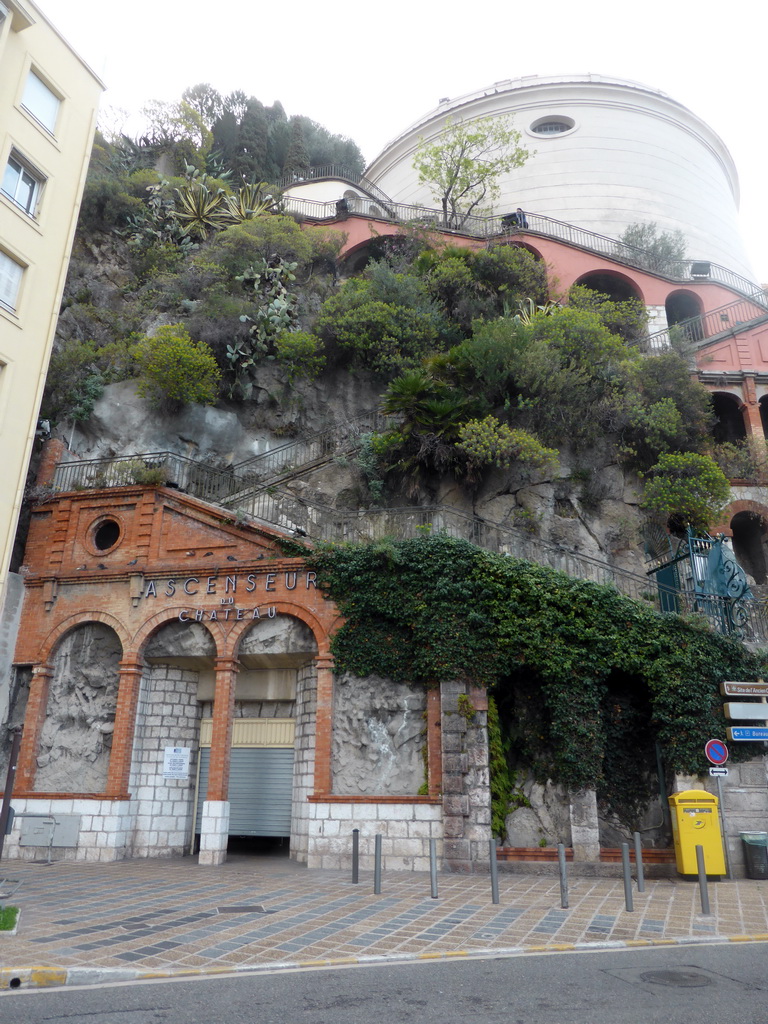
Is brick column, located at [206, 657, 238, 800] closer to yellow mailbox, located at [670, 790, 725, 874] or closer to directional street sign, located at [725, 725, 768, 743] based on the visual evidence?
yellow mailbox, located at [670, 790, 725, 874]

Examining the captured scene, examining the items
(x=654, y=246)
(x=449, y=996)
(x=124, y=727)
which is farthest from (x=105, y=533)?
(x=654, y=246)

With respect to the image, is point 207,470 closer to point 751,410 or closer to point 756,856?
point 756,856

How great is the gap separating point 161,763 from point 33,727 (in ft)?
10.0

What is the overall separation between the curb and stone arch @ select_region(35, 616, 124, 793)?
10163 millimetres

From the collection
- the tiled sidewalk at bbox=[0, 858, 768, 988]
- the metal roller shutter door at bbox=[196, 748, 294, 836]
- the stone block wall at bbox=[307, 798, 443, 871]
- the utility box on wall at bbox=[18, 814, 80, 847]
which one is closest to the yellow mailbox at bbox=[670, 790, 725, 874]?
the tiled sidewalk at bbox=[0, 858, 768, 988]

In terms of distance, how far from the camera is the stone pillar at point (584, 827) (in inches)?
539

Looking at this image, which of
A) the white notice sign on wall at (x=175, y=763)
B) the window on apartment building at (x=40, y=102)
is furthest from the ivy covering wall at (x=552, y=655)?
the window on apartment building at (x=40, y=102)

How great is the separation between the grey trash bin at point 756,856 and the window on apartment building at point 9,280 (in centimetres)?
1886

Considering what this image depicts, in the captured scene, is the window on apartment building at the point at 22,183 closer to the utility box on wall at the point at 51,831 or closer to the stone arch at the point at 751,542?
the utility box on wall at the point at 51,831

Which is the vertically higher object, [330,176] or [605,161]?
[605,161]

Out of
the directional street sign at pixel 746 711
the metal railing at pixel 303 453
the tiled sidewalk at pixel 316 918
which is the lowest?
the tiled sidewalk at pixel 316 918

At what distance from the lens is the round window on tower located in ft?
125

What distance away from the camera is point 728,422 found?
26.2 m

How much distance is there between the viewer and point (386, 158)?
138 ft
